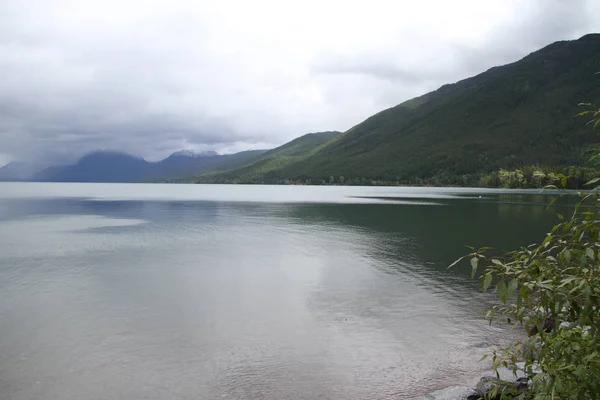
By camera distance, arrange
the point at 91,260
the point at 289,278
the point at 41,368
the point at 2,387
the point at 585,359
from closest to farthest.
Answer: the point at 585,359 → the point at 2,387 → the point at 41,368 → the point at 289,278 → the point at 91,260

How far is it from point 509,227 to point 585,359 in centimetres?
7423

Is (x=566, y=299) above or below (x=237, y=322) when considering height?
above

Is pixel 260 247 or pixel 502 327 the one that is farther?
pixel 260 247

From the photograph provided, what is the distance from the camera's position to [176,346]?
73.3 ft

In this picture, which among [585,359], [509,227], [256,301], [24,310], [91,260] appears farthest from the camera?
[509,227]

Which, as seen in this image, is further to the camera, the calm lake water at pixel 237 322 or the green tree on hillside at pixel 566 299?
the calm lake water at pixel 237 322

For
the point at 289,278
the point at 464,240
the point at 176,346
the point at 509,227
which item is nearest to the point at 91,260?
the point at 289,278

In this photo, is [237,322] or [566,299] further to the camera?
[237,322]

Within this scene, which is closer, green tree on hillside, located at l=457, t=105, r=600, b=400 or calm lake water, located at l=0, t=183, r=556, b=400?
green tree on hillside, located at l=457, t=105, r=600, b=400

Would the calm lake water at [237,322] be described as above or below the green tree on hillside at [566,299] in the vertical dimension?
below

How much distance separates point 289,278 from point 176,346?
58.4 feet

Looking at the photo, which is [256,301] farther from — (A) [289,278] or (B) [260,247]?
(B) [260,247]

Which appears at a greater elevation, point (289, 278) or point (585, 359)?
point (585, 359)

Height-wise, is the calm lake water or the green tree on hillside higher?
the green tree on hillside
